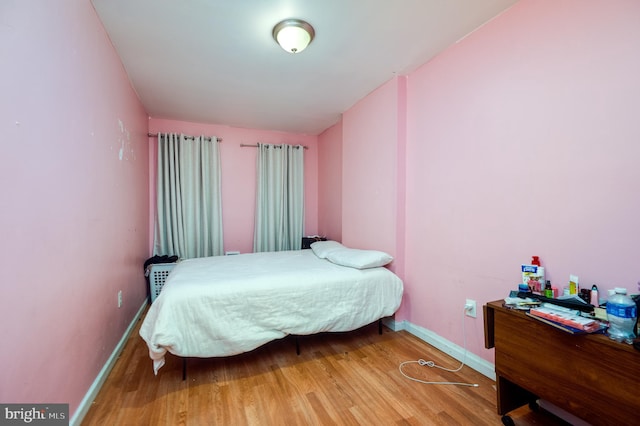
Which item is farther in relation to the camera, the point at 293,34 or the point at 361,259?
the point at 361,259

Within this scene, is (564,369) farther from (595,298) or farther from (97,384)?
(97,384)

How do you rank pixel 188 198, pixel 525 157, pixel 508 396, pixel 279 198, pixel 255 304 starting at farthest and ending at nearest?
pixel 279 198
pixel 188 198
pixel 255 304
pixel 525 157
pixel 508 396

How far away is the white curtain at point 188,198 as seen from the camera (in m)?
3.58

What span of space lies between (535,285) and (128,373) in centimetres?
268

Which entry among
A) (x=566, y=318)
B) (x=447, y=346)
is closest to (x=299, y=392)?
(x=447, y=346)

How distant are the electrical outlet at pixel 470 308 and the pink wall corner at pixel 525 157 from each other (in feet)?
0.13

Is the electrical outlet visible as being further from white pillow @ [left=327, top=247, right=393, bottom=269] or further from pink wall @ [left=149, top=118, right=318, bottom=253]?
pink wall @ [left=149, top=118, right=318, bottom=253]

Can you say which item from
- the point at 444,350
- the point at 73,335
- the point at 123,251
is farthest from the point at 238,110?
the point at 444,350

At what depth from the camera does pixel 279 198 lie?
4.19 meters

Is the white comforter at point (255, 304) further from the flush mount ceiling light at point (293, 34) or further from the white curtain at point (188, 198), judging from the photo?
the flush mount ceiling light at point (293, 34)

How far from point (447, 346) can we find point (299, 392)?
122 centimetres

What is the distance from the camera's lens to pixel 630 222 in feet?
4.00

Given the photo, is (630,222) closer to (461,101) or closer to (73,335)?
(461,101)

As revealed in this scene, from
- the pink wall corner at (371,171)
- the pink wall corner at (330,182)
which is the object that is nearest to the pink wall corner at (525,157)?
the pink wall corner at (371,171)
